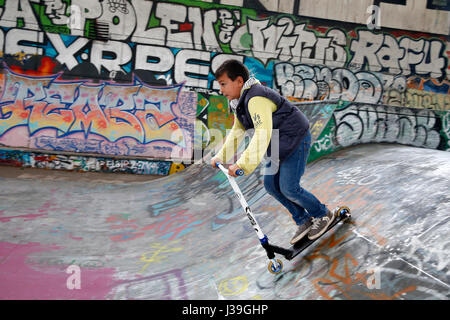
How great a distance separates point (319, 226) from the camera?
11.8ft

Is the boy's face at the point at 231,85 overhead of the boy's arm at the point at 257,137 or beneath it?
overhead

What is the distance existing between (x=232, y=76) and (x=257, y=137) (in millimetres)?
653

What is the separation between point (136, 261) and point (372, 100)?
11423 millimetres

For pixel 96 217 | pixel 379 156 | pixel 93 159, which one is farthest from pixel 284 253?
pixel 93 159

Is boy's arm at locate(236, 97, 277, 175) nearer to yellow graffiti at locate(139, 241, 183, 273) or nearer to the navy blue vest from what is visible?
the navy blue vest

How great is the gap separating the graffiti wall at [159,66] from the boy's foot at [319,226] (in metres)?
8.80

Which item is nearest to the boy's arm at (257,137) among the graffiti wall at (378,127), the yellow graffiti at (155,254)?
the yellow graffiti at (155,254)

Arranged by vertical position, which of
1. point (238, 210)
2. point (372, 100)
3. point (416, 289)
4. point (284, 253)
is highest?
point (372, 100)

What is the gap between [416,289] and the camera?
2.48 m

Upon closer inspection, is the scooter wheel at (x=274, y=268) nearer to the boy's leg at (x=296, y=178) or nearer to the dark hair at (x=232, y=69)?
the boy's leg at (x=296, y=178)

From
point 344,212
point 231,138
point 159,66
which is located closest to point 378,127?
point 344,212

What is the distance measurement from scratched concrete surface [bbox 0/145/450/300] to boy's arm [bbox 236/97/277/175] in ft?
3.85

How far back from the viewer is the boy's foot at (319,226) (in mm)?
3594

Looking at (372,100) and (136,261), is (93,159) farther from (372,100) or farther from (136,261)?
(372,100)
